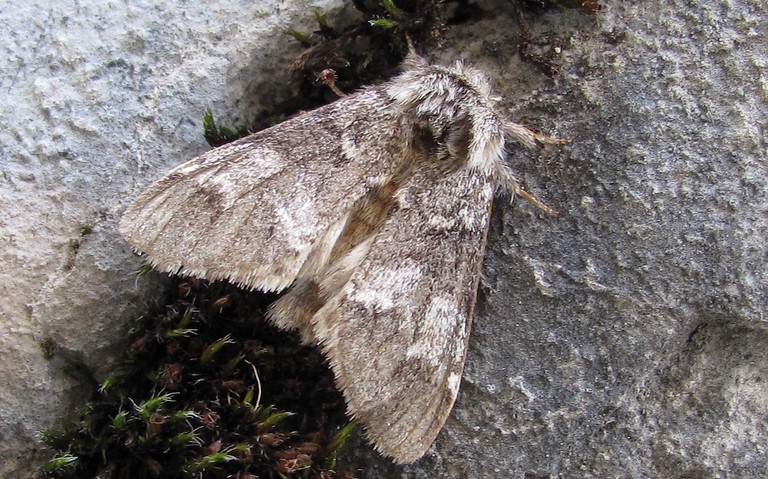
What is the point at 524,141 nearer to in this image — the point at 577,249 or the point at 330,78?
the point at 577,249

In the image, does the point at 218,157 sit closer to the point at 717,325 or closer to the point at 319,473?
the point at 319,473

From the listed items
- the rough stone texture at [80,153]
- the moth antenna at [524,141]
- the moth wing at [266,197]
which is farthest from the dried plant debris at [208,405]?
the moth antenna at [524,141]

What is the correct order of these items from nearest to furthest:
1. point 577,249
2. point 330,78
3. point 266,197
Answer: point 266,197 → point 577,249 → point 330,78

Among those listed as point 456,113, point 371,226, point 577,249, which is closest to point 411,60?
point 456,113

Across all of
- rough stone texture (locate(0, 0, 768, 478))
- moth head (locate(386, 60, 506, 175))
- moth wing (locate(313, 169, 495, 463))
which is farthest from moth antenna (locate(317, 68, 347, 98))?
rough stone texture (locate(0, 0, 768, 478))

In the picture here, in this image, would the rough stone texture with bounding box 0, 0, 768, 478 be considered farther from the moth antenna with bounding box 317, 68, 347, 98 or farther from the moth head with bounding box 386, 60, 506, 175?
the moth antenna with bounding box 317, 68, 347, 98

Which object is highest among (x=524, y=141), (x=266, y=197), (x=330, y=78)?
(x=330, y=78)

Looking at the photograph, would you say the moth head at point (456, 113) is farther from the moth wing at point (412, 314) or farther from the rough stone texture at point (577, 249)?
the rough stone texture at point (577, 249)
